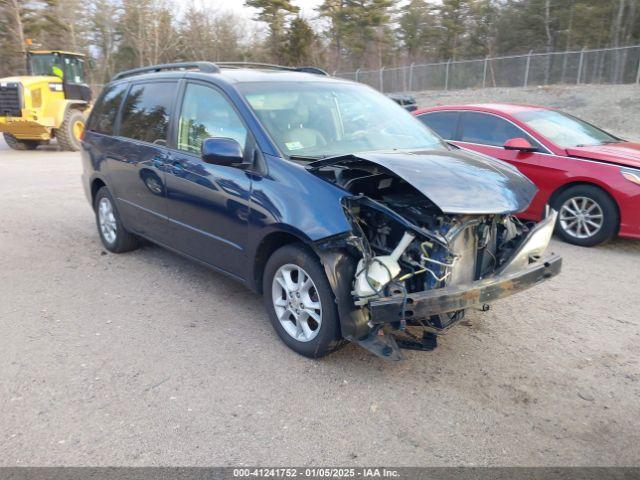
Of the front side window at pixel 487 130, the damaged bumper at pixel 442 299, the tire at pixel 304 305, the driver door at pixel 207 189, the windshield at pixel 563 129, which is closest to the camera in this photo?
the damaged bumper at pixel 442 299

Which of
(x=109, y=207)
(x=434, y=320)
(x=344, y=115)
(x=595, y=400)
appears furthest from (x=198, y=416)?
(x=109, y=207)

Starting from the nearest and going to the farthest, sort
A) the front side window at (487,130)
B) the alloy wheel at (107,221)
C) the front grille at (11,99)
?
the alloy wheel at (107,221) → the front side window at (487,130) → the front grille at (11,99)

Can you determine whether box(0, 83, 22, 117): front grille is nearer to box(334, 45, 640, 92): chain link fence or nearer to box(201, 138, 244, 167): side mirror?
box(201, 138, 244, 167): side mirror

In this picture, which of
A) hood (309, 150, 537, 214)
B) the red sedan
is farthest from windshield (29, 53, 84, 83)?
hood (309, 150, 537, 214)

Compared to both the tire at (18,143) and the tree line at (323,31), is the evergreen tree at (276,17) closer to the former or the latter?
the tree line at (323,31)

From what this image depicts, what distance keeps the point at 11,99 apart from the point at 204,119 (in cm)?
1327

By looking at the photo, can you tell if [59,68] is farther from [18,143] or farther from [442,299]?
[442,299]

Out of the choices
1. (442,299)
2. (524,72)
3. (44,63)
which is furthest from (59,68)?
(524,72)

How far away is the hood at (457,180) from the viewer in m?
3.07

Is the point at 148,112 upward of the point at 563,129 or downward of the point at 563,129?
upward

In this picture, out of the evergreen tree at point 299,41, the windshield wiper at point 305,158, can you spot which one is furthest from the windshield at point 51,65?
the evergreen tree at point 299,41

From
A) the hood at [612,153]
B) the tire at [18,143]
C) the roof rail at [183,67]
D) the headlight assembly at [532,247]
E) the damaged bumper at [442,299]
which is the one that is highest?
the roof rail at [183,67]

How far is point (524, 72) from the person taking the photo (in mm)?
27344

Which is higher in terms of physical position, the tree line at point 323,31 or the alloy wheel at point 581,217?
the tree line at point 323,31
